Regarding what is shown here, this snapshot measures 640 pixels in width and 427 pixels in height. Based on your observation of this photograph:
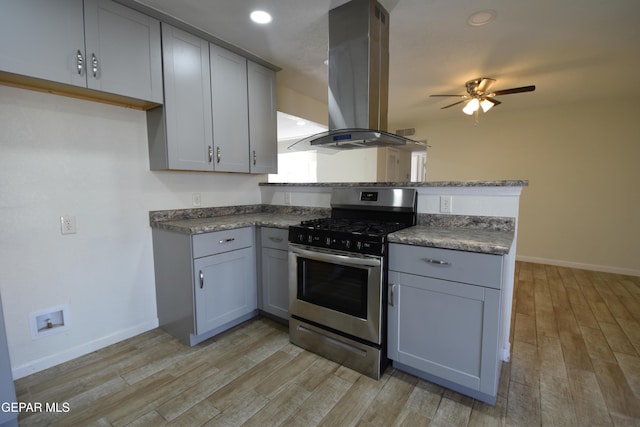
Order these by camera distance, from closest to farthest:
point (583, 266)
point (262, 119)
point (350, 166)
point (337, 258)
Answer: point (337, 258) → point (262, 119) → point (583, 266) → point (350, 166)

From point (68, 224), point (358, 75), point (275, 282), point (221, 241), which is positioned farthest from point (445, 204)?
point (68, 224)

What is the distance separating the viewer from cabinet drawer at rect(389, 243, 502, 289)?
1.46 metres

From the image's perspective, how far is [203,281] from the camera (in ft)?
6.90

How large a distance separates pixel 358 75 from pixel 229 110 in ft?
3.83

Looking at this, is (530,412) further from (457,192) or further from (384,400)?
(457,192)

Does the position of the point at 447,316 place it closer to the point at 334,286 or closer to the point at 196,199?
the point at 334,286

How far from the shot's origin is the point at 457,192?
2031 millimetres

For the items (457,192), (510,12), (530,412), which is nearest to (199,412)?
(530,412)

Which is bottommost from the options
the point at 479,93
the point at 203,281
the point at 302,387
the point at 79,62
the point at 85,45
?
the point at 302,387

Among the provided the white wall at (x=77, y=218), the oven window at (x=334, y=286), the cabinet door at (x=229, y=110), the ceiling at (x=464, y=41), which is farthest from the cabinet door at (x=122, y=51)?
the oven window at (x=334, y=286)

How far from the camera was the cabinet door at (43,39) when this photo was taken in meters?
1.46

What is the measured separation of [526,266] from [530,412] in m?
3.44

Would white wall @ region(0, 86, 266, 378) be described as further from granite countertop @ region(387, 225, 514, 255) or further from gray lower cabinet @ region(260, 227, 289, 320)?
granite countertop @ region(387, 225, 514, 255)

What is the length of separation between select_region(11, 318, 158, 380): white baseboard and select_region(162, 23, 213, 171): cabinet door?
132 centimetres
